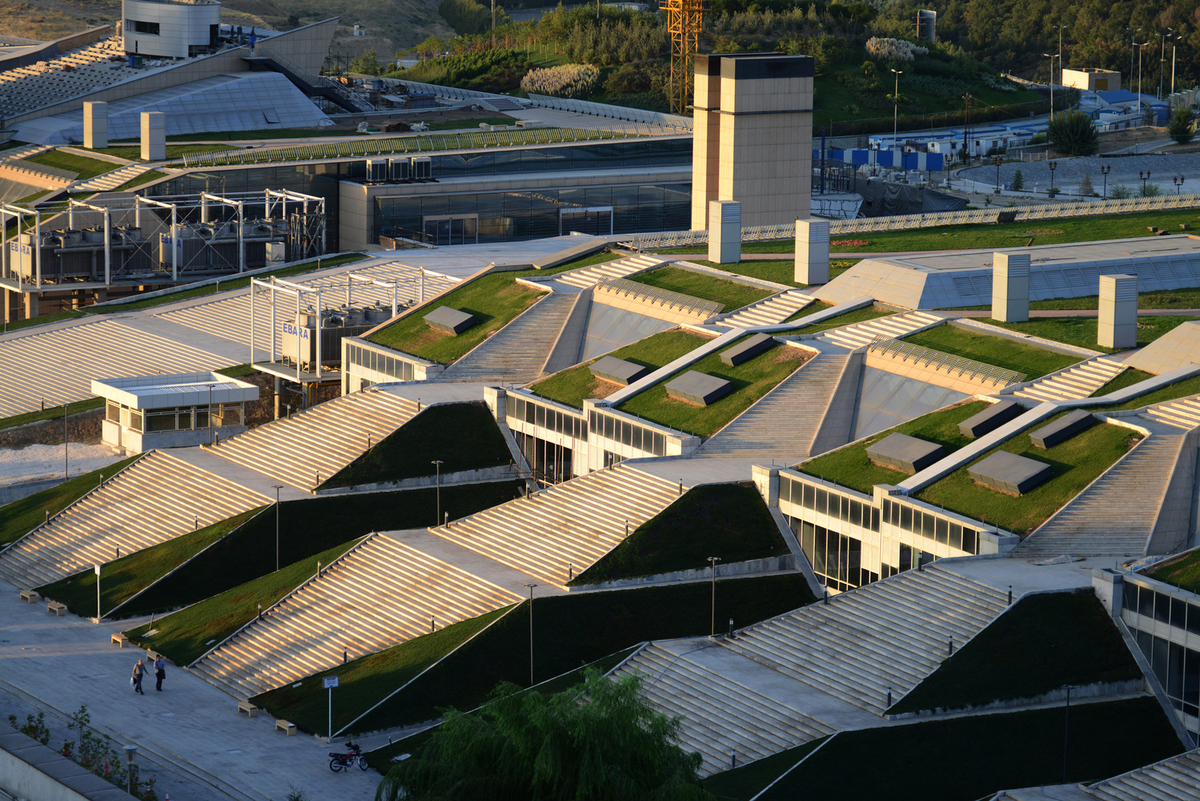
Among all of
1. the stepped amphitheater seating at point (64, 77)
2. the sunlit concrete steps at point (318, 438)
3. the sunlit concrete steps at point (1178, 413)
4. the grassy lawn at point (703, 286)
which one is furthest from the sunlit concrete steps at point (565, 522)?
the stepped amphitheater seating at point (64, 77)

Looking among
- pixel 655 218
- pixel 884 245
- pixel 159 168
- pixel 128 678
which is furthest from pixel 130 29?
pixel 128 678

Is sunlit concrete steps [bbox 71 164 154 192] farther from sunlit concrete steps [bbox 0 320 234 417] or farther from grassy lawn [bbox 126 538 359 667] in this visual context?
grassy lawn [bbox 126 538 359 667]

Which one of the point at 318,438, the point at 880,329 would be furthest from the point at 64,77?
the point at 880,329

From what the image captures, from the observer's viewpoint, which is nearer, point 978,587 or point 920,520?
point 978,587

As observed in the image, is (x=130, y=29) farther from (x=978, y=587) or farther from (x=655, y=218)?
(x=978, y=587)

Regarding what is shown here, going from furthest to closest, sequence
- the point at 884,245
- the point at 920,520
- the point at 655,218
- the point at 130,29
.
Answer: the point at 130,29
the point at 655,218
the point at 884,245
the point at 920,520

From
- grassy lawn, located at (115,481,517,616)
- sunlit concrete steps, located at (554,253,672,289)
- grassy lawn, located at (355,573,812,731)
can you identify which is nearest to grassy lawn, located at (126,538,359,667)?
grassy lawn, located at (115,481,517,616)

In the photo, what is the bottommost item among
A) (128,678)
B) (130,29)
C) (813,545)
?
(128,678)

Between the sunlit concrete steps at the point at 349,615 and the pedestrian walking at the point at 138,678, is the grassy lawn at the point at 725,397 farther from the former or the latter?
the pedestrian walking at the point at 138,678
